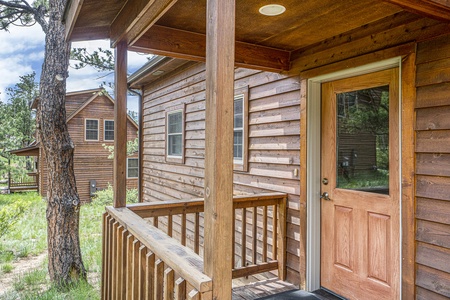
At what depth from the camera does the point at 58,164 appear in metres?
4.57

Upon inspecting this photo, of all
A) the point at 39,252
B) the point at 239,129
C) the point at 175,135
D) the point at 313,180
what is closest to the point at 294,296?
the point at 313,180

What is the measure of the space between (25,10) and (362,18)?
22.5ft

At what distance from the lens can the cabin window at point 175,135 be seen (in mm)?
5964

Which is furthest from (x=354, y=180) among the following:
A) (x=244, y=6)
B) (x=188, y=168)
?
(x=188, y=168)

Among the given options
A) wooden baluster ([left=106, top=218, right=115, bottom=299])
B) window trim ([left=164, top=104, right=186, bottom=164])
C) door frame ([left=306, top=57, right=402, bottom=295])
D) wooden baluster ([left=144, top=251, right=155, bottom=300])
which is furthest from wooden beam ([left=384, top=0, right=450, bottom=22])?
window trim ([left=164, top=104, right=186, bottom=164])

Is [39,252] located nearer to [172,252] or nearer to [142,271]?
[142,271]

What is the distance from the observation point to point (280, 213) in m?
3.37

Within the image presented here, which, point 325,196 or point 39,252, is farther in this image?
point 39,252

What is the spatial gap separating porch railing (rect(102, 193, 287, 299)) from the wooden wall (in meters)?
14.4

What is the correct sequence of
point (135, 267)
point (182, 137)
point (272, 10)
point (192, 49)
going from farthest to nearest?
point (182, 137), point (192, 49), point (272, 10), point (135, 267)

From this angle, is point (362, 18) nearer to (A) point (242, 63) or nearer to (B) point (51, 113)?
(A) point (242, 63)

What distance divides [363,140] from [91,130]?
1598 cm

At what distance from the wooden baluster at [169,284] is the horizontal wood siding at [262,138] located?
6.44ft

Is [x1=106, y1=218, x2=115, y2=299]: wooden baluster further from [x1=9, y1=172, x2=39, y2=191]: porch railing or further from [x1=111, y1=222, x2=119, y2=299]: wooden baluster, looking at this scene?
[x1=9, y1=172, x2=39, y2=191]: porch railing
